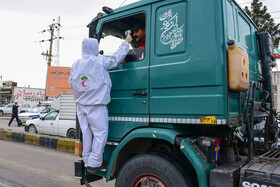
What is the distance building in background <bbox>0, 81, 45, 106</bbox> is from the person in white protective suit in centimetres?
3992

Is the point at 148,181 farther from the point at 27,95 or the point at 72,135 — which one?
the point at 27,95

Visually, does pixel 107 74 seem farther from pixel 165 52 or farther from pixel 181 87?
pixel 181 87

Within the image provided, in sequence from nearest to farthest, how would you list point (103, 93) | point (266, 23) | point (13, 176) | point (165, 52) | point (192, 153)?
point (192, 153) < point (165, 52) < point (103, 93) < point (13, 176) < point (266, 23)

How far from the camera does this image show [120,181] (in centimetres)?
266

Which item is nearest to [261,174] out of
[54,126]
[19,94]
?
[54,126]

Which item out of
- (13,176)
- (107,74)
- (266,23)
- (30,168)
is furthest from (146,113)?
(266,23)

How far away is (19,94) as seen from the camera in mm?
38844

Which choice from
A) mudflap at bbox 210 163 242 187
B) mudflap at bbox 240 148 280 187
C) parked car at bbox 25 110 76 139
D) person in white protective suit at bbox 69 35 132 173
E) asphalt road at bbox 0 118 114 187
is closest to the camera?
mudflap at bbox 240 148 280 187

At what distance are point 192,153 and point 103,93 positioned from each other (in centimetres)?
124

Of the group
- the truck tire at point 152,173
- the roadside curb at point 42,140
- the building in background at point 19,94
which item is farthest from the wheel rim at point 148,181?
the building in background at point 19,94

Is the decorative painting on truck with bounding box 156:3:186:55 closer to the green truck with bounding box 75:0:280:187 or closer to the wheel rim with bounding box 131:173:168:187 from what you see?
the green truck with bounding box 75:0:280:187

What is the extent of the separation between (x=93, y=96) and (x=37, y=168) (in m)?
3.86

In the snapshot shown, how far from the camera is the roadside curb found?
7.81 meters

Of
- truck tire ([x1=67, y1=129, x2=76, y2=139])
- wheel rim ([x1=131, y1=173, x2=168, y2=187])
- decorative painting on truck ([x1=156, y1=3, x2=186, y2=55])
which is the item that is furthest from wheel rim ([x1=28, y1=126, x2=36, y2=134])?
decorative painting on truck ([x1=156, y1=3, x2=186, y2=55])
